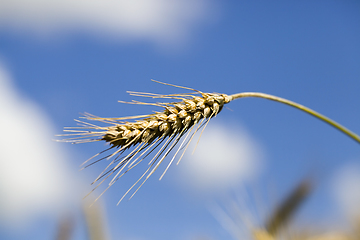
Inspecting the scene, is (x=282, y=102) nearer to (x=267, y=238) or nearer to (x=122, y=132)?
(x=122, y=132)

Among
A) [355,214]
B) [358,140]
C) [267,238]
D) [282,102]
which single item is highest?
[282,102]

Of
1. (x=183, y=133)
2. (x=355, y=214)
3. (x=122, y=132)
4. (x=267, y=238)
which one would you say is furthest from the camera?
(x=355, y=214)

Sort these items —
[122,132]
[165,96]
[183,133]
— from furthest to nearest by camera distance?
[165,96] < [183,133] < [122,132]

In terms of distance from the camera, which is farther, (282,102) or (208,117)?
(208,117)

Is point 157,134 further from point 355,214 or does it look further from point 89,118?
point 355,214

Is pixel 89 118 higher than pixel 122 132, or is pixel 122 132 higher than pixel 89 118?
pixel 89 118

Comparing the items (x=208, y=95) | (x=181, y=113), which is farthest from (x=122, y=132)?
(x=208, y=95)

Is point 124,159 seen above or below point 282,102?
above

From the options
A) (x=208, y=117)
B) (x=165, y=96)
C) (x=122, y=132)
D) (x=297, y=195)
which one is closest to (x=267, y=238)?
(x=297, y=195)

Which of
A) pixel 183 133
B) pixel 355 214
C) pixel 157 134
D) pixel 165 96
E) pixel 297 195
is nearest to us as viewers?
pixel 157 134
